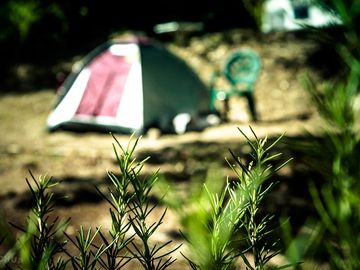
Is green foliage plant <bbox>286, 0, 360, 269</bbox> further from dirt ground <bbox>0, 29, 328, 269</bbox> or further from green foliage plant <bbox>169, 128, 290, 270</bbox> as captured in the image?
dirt ground <bbox>0, 29, 328, 269</bbox>

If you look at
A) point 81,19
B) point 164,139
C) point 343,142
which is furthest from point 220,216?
point 81,19

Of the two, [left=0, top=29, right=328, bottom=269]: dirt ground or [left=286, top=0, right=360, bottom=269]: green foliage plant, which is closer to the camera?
[left=286, top=0, right=360, bottom=269]: green foliage plant

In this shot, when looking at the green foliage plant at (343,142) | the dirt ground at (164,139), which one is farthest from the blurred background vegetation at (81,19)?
the green foliage plant at (343,142)

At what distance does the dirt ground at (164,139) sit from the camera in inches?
169

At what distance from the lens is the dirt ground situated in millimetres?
4305

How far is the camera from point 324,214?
0.61 m

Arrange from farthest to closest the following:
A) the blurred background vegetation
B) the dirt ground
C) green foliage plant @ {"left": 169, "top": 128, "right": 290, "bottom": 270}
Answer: the blurred background vegetation
the dirt ground
green foliage plant @ {"left": 169, "top": 128, "right": 290, "bottom": 270}

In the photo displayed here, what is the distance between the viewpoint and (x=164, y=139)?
6754mm

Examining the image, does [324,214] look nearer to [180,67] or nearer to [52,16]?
[180,67]

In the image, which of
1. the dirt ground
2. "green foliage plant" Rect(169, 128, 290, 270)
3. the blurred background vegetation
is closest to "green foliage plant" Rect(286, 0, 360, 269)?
"green foliage plant" Rect(169, 128, 290, 270)

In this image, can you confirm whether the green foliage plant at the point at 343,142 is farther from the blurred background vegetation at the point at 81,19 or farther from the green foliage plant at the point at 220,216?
the blurred background vegetation at the point at 81,19

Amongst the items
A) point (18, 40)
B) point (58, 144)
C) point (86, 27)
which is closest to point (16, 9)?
point (18, 40)

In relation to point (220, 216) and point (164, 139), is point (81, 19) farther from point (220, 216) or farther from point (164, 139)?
point (220, 216)

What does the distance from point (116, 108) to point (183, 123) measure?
3.80ft
